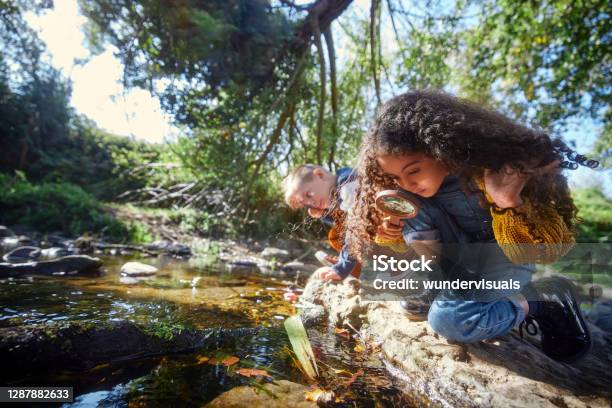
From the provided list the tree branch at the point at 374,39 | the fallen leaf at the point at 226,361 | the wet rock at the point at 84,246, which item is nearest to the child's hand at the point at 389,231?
the fallen leaf at the point at 226,361

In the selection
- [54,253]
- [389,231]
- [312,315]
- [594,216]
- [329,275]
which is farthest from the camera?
[594,216]

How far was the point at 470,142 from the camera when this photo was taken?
1.31 m

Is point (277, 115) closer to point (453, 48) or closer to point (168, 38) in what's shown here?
point (168, 38)

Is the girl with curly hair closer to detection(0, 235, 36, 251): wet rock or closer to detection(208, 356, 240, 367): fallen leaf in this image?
detection(208, 356, 240, 367): fallen leaf

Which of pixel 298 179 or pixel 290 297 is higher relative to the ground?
pixel 298 179

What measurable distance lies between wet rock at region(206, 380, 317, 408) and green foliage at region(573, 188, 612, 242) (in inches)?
386

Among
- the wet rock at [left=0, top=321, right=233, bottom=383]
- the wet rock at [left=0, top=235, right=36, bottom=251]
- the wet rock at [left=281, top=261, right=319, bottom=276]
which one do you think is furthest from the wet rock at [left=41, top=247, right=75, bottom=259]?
the wet rock at [left=0, top=321, right=233, bottom=383]

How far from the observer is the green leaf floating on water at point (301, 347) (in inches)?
55.1

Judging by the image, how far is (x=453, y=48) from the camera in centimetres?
509

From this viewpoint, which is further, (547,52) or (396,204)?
(547,52)

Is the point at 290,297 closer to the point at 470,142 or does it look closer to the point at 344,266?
the point at 344,266

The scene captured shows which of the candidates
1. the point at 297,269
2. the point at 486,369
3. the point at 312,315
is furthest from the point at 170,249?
the point at 486,369

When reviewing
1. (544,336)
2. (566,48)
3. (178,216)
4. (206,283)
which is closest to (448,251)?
(544,336)

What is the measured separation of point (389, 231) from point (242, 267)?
3007 millimetres
